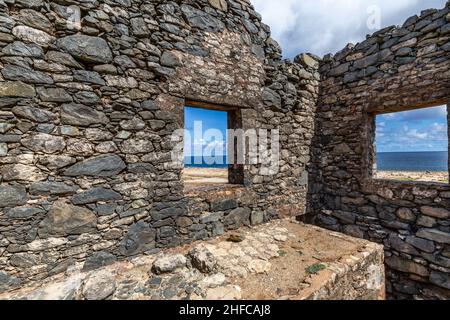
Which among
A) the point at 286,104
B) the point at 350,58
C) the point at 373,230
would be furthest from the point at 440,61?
the point at 373,230

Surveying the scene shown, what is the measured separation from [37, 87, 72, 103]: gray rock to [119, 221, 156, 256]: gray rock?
1764 mm

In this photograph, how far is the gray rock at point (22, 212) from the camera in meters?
2.26

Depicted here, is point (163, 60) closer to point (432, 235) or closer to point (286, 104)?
point (286, 104)

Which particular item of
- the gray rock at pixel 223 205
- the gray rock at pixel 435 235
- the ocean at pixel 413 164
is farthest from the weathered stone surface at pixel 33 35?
the ocean at pixel 413 164

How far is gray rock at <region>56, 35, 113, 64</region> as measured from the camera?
98.9 inches

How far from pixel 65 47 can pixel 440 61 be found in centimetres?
554

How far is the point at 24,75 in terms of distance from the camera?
230 centimetres

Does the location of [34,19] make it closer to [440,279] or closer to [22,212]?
[22,212]

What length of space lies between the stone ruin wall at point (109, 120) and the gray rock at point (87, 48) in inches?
0.5

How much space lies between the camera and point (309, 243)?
3.44m

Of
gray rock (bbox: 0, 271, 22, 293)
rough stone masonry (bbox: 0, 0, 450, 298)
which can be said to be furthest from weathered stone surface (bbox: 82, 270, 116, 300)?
gray rock (bbox: 0, 271, 22, 293)

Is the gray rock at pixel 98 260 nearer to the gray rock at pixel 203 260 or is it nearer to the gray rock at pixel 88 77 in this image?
the gray rock at pixel 203 260

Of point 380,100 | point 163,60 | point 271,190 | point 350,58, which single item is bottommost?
point 271,190

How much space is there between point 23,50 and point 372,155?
5.85 metres
